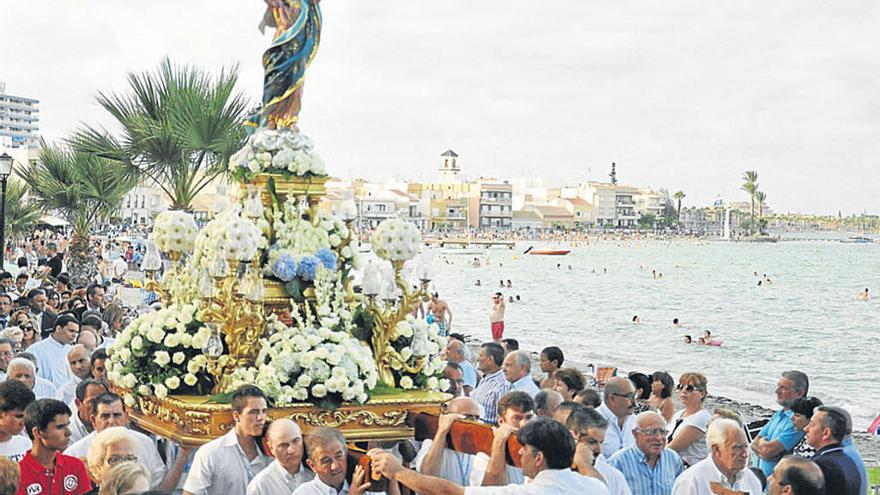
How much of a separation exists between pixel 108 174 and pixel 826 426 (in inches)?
715

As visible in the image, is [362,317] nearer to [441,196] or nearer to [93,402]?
[93,402]

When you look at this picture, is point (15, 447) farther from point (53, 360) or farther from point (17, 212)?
point (17, 212)

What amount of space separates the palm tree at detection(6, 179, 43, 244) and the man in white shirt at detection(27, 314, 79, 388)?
71.8 feet

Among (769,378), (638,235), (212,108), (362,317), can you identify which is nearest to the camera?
(362,317)

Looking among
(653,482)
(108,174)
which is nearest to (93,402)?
(653,482)

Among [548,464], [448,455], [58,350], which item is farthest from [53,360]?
[548,464]

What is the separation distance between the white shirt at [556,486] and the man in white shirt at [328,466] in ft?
2.66

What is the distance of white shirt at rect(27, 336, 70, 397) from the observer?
10.2 metres

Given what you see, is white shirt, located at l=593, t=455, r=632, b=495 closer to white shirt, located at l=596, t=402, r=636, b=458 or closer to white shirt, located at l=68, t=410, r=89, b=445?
white shirt, located at l=596, t=402, r=636, b=458

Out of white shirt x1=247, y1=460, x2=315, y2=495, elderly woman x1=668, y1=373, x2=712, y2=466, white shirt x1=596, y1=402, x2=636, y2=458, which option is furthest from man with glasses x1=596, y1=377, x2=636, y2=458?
white shirt x1=247, y1=460, x2=315, y2=495

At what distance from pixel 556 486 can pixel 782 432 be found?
157 inches

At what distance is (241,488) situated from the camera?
5.85 m

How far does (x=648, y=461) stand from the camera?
21.7 feet

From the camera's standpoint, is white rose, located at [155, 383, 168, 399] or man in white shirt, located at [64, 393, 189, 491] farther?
white rose, located at [155, 383, 168, 399]
